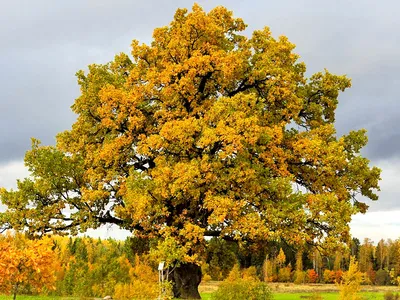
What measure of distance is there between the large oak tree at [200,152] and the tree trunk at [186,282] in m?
0.08

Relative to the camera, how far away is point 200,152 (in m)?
26.0

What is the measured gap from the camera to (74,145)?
30.1 m

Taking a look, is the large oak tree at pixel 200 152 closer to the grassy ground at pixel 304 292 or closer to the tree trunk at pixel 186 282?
A: the tree trunk at pixel 186 282

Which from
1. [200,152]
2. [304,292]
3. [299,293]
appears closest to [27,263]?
[200,152]

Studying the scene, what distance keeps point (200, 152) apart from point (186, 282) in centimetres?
781

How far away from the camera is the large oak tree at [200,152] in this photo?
81.5 feet

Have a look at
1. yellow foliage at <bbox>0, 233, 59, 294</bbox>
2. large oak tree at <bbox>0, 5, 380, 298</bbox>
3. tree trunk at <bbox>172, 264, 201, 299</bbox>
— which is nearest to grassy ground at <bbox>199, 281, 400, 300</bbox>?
tree trunk at <bbox>172, 264, 201, 299</bbox>

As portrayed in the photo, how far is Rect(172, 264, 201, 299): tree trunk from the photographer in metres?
28.4

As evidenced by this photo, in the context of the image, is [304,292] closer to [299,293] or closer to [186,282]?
[299,293]

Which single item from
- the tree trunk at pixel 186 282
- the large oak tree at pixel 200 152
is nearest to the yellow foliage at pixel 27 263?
the large oak tree at pixel 200 152

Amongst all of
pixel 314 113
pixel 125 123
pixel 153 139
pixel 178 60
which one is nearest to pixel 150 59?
pixel 178 60

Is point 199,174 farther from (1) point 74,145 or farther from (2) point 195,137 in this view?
(1) point 74,145

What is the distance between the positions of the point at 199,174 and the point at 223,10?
1177cm

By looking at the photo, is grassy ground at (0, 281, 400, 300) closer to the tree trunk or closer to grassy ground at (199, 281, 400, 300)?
grassy ground at (199, 281, 400, 300)
